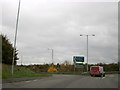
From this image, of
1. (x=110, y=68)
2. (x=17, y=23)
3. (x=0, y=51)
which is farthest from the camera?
(x=110, y=68)

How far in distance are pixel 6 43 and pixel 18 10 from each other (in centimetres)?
1778

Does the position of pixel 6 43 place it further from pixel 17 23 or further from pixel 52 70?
pixel 52 70

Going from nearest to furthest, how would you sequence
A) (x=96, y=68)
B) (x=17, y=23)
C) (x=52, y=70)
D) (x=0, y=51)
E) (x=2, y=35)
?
(x=17, y=23) → (x=0, y=51) → (x=96, y=68) → (x=2, y=35) → (x=52, y=70)

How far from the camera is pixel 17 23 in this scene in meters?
30.1

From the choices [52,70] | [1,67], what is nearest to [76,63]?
[52,70]

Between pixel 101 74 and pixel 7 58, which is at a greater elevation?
pixel 7 58

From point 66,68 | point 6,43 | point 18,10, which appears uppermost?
point 18,10

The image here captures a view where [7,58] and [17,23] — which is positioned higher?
[17,23]

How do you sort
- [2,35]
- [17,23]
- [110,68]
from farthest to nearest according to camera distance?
[110,68] → [2,35] → [17,23]

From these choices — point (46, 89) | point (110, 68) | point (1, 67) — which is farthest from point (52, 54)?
point (46, 89)

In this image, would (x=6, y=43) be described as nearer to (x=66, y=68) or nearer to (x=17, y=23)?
(x=17, y=23)

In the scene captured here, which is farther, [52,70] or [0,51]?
[52,70]

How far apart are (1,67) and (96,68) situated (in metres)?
20.6

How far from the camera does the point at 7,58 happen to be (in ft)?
150
